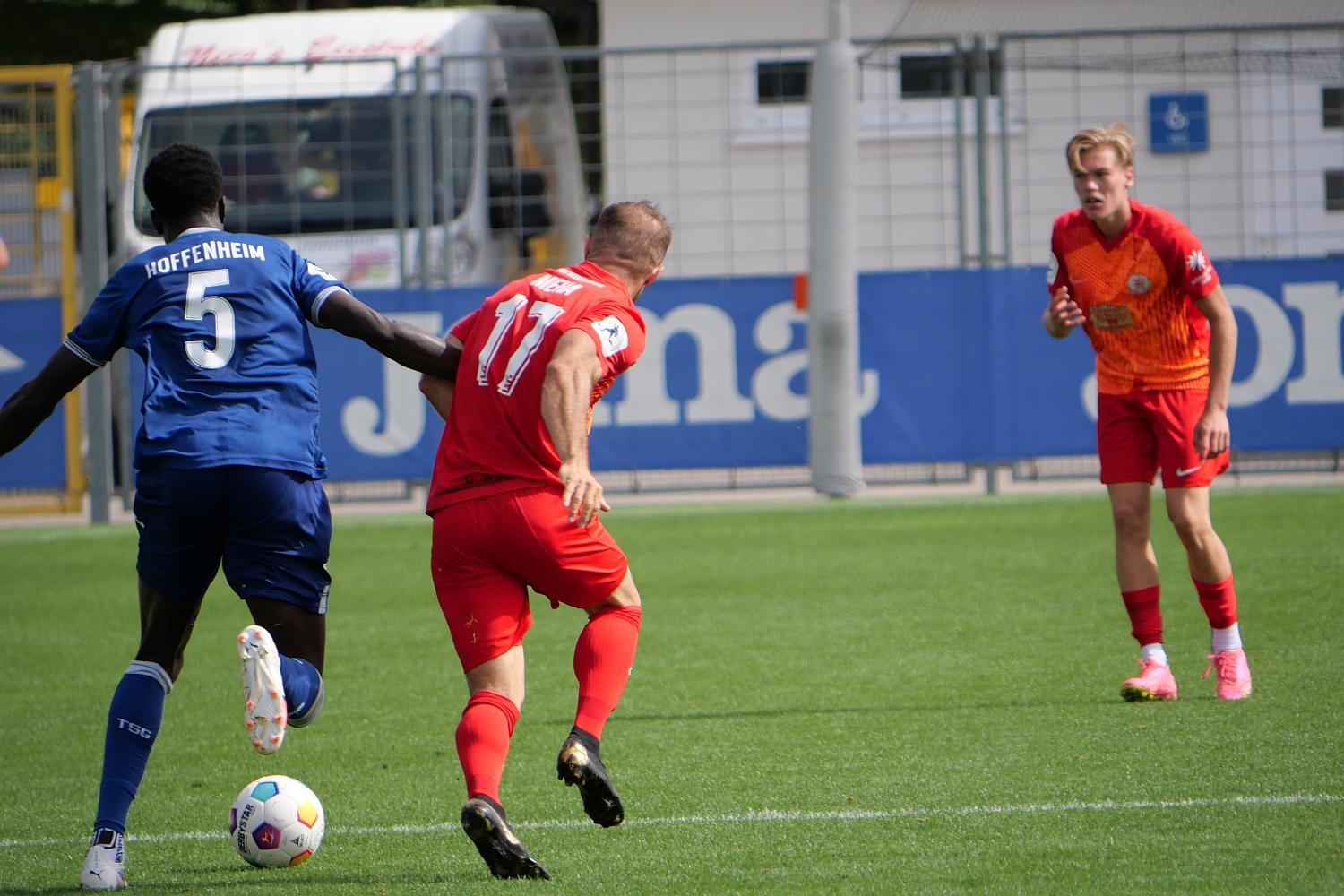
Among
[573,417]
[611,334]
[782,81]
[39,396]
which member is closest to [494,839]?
[573,417]

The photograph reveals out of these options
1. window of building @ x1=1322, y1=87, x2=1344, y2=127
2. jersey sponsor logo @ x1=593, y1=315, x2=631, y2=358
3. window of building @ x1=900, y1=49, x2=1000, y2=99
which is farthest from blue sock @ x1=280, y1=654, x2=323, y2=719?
window of building @ x1=1322, y1=87, x2=1344, y2=127

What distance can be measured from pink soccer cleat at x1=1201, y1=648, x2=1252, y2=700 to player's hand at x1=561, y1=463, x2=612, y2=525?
3.01m

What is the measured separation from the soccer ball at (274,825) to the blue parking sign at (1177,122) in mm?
10638

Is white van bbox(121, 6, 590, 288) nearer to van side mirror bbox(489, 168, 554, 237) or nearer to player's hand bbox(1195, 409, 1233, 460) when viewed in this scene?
van side mirror bbox(489, 168, 554, 237)

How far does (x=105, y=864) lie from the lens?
13.8 ft

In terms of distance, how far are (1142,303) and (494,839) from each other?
3.45 meters

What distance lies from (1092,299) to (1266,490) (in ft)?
21.4

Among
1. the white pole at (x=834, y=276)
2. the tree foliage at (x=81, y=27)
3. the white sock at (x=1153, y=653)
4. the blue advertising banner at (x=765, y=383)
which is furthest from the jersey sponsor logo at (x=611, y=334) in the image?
the tree foliage at (x=81, y=27)

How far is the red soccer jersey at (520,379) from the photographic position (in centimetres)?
418

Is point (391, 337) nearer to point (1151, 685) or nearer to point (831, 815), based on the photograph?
point (831, 815)

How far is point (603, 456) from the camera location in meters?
12.3

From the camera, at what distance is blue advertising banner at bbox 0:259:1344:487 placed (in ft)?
39.9

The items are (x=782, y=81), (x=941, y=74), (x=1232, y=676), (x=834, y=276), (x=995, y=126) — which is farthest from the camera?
(x=995, y=126)

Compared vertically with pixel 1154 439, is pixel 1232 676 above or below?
below
